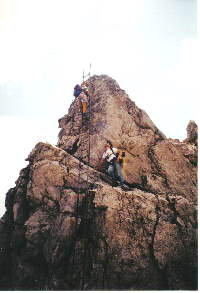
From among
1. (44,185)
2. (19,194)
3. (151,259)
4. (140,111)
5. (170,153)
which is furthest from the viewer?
(140,111)

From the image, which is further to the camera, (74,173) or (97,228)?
(74,173)

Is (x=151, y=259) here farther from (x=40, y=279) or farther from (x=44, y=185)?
(x=44, y=185)

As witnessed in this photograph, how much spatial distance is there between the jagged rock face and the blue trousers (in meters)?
0.47

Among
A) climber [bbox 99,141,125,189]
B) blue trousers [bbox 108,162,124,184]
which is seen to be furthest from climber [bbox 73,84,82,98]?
blue trousers [bbox 108,162,124,184]

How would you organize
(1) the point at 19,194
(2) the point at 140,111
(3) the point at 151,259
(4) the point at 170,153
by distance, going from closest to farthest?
(3) the point at 151,259 → (1) the point at 19,194 → (4) the point at 170,153 → (2) the point at 140,111

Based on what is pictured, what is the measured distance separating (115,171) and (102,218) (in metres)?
3.04

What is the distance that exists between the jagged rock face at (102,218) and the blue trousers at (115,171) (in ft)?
1.55

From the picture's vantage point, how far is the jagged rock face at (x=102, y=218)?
35.4 ft

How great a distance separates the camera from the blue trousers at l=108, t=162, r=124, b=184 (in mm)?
13211

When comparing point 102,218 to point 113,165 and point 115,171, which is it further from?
point 113,165

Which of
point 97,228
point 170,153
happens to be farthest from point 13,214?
point 170,153

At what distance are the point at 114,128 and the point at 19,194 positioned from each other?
23.1ft

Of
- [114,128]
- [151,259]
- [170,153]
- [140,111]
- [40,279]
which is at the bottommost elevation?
[40,279]

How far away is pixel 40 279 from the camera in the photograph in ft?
37.7
